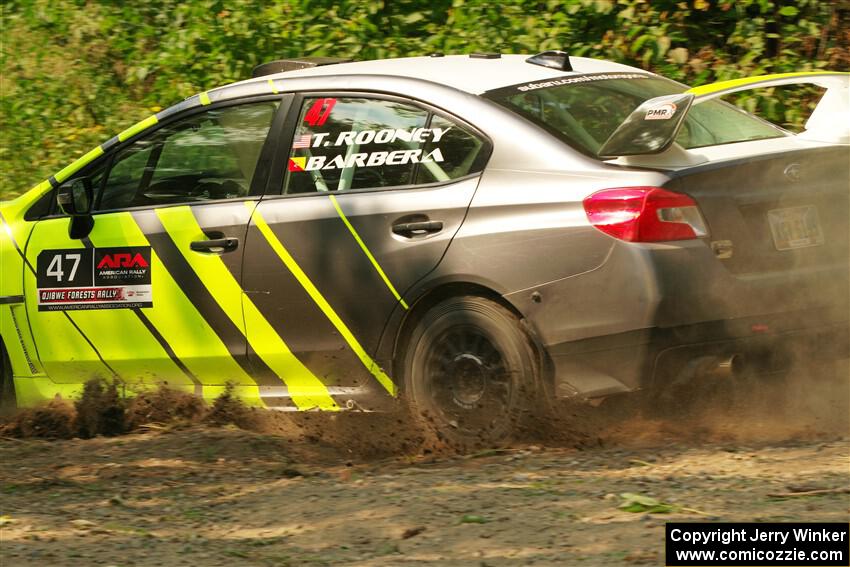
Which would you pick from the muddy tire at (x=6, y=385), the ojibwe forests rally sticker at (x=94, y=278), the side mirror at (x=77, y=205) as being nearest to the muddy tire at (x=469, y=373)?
the ojibwe forests rally sticker at (x=94, y=278)

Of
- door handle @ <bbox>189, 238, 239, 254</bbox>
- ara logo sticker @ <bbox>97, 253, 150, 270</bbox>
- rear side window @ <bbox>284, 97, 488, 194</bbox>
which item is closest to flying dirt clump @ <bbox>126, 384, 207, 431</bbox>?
ara logo sticker @ <bbox>97, 253, 150, 270</bbox>

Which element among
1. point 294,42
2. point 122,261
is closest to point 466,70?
point 122,261

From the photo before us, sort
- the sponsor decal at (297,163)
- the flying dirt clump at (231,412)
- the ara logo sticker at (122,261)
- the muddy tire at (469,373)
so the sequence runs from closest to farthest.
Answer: the muddy tire at (469,373)
the sponsor decal at (297,163)
the flying dirt clump at (231,412)
the ara logo sticker at (122,261)

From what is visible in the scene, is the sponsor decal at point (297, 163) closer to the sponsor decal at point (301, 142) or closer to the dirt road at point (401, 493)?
the sponsor decal at point (301, 142)

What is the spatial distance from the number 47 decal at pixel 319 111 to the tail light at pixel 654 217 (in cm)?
148

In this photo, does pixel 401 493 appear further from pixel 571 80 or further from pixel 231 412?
pixel 571 80

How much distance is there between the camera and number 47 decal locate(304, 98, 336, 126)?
5578 millimetres

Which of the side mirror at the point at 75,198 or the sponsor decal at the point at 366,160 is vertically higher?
the sponsor decal at the point at 366,160

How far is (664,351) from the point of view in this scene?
4754 mm

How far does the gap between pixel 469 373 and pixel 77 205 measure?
2.15 metres

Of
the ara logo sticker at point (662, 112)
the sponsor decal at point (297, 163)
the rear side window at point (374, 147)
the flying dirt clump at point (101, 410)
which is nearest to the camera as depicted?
the ara logo sticker at point (662, 112)

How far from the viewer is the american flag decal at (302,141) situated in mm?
5574

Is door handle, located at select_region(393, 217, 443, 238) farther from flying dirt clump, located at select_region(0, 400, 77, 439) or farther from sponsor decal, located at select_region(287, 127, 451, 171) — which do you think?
flying dirt clump, located at select_region(0, 400, 77, 439)

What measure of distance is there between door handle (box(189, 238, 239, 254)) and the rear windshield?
1.29m
